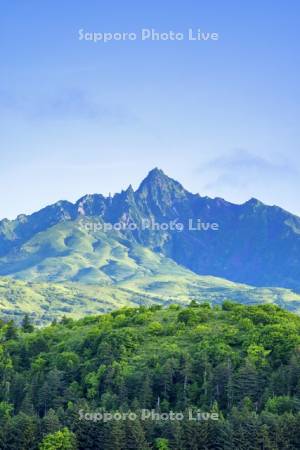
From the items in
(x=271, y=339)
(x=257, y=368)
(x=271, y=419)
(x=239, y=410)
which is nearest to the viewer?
(x=271, y=419)

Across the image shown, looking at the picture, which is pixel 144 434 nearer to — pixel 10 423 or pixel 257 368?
pixel 10 423

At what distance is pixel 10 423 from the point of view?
495ft

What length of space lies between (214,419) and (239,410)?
1626 cm

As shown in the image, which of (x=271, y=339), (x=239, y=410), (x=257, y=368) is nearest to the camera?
Answer: (x=239, y=410)

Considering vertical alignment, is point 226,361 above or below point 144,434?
above

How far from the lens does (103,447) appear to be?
14538cm

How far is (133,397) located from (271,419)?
47.5 metres

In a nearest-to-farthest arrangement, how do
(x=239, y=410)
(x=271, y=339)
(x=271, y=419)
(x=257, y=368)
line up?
(x=271, y=419)
(x=239, y=410)
(x=257, y=368)
(x=271, y=339)

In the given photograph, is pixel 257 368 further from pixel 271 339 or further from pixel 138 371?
pixel 138 371

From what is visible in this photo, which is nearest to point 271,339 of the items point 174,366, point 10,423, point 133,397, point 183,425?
point 174,366

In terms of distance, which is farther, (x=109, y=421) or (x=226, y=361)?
(x=226, y=361)

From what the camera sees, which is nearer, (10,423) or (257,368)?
(10,423)

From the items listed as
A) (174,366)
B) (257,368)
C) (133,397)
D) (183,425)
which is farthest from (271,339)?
(183,425)

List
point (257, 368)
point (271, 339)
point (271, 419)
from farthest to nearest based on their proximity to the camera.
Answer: point (271, 339) < point (257, 368) < point (271, 419)
